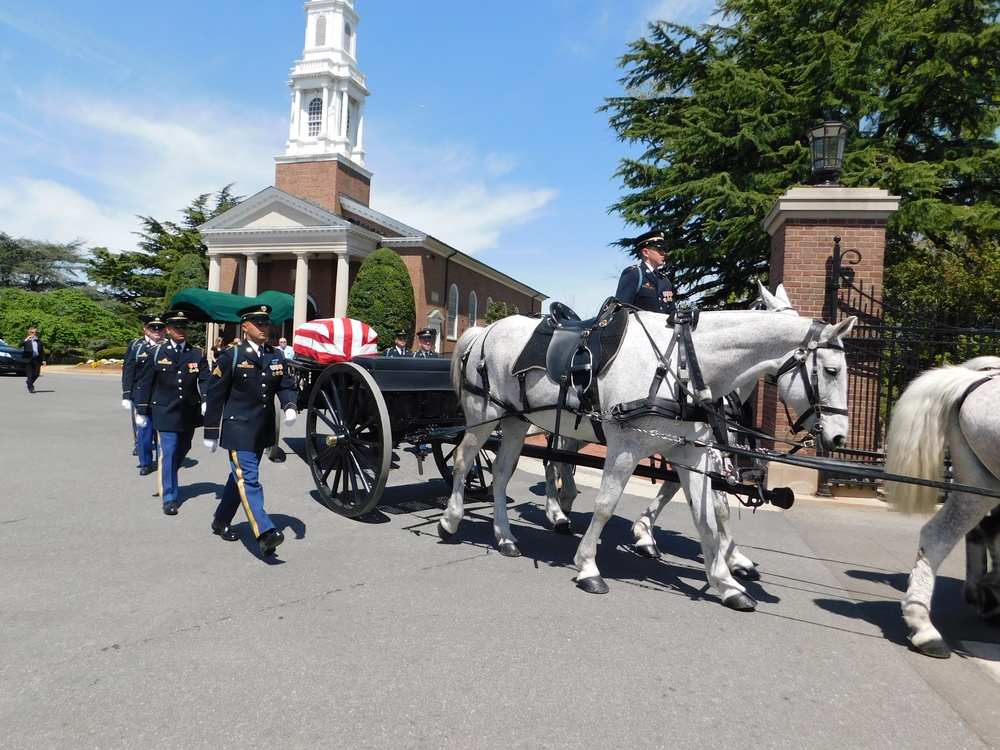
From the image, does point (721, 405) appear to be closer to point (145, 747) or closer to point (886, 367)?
point (145, 747)

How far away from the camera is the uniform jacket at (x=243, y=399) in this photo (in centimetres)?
518

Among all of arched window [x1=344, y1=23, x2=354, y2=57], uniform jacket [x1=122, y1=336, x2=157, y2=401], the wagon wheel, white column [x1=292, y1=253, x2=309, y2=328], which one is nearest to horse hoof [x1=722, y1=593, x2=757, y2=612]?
the wagon wheel

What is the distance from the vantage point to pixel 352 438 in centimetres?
639

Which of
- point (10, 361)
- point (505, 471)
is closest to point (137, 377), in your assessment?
point (505, 471)

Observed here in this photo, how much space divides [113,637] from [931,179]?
1914 centimetres

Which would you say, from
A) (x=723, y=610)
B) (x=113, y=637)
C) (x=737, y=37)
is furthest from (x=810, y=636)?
(x=737, y=37)

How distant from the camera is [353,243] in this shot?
110 ft

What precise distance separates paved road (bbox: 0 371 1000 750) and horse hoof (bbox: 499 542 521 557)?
0.27 ft

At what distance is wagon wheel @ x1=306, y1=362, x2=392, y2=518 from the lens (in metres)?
5.99

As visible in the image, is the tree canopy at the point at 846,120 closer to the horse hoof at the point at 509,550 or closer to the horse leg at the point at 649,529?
the horse leg at the point at 649,529

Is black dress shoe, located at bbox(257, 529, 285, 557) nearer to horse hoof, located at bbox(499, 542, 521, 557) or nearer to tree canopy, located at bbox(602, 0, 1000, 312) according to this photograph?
horse hoof, located at bbox(499, 542, 521, 557)

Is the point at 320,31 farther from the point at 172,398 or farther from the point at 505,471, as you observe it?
the point at 505,471

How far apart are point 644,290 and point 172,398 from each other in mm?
4873

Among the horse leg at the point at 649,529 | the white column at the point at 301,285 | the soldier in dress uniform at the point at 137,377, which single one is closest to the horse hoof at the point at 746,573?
the horse leg at the point at 649,529
